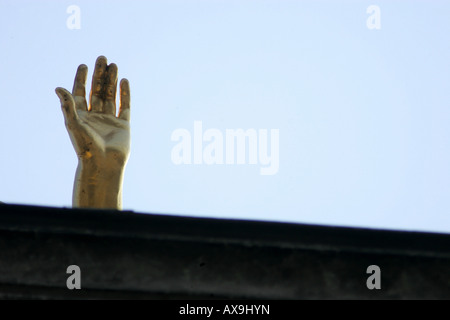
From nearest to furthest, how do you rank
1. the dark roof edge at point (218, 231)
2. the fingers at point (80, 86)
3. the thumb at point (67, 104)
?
the dark roof edge at point (218, 231) → the thumb at point (67, 104) → the fingers at point (80, 86)

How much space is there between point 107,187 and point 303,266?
17.1 feet

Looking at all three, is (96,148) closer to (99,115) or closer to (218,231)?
(99,115)

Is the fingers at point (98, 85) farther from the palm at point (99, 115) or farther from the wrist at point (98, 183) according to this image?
the wrist at point (98, 183)

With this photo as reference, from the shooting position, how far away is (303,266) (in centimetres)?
527

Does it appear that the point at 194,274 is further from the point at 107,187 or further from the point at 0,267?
the point at 107,187

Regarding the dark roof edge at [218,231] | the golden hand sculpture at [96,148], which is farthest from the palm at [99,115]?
the dark roof edge at [218,231]

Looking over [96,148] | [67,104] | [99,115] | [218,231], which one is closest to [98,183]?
[96,148]

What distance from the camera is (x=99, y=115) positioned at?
1090cm

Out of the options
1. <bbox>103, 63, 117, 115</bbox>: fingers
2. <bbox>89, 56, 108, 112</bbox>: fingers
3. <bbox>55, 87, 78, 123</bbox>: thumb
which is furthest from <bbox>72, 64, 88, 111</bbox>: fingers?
<bbox>55, 87, 78, 123</bbox>: thumb

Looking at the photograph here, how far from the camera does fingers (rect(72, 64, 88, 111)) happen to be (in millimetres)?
11035

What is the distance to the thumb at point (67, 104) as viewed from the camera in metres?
10.1


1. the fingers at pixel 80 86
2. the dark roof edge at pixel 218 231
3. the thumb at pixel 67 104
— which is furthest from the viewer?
the fingers at pixel 80 86

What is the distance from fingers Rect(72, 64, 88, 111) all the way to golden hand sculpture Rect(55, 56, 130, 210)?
0.01 meters

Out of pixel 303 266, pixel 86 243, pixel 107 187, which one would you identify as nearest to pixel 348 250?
pixel 303 266
